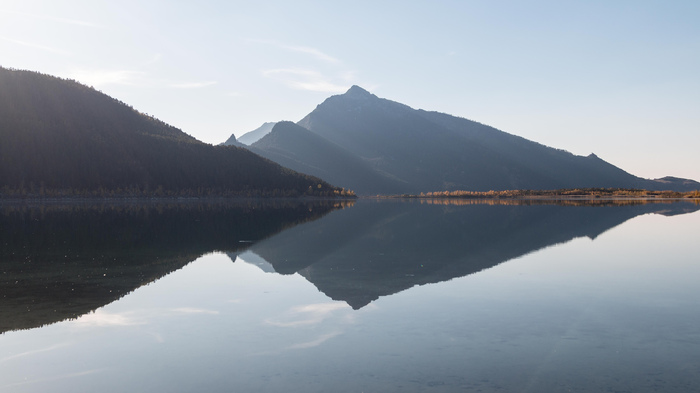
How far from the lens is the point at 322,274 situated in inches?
979

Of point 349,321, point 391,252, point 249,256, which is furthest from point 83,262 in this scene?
point 349,321

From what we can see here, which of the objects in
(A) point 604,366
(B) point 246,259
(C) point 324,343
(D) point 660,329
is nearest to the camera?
(A) point 604,366

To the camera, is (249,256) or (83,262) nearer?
(83,262)

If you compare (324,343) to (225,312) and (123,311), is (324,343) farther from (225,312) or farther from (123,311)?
(123,311)

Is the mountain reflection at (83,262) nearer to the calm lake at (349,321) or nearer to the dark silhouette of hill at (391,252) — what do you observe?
the calm lake at (349,321)

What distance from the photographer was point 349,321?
15961 mm

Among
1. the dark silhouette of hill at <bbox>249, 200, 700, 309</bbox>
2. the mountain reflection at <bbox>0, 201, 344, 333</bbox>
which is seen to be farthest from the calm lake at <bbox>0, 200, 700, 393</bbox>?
the dark silhouette of hill at <bbox>249, 200, 700, 309</bbox>

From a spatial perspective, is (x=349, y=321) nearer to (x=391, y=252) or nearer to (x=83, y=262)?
(x=391, y=252)

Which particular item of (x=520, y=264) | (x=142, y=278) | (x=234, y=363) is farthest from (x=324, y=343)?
(x=520, y=264)

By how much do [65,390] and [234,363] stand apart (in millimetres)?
3510

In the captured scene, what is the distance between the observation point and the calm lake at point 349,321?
440 inches

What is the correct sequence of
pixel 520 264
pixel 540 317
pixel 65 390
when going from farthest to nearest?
pixel 520 264
pixel 540 317
pixel 65 390

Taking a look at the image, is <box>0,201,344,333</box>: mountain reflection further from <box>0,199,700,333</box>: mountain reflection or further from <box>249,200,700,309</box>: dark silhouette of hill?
<box>249,200,700,309</box>: dark silhouette of hill

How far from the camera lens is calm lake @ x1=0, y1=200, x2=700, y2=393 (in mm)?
11164
